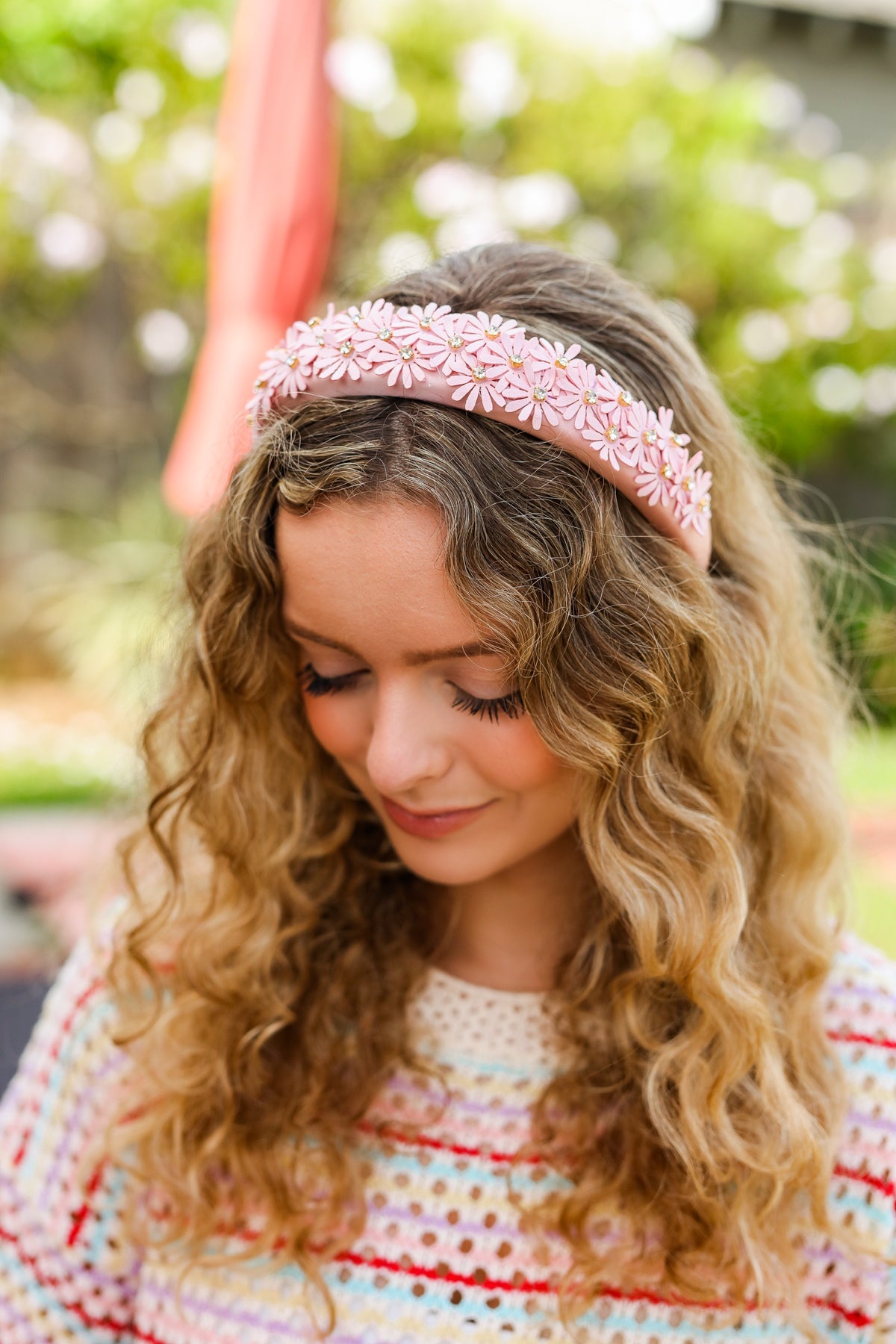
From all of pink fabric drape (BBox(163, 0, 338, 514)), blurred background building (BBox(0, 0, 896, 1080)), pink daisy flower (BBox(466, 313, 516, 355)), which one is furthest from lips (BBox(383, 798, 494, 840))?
blurred background building (BBox(0, 0, 896, 1080))

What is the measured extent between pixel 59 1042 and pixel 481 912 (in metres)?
0.54

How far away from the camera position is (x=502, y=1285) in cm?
133

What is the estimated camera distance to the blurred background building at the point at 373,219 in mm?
6656

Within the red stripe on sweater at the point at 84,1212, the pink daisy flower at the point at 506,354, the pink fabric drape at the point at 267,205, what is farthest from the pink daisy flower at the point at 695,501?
the pink fabric drape at the point at 267,205

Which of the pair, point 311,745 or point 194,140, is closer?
point 311,745

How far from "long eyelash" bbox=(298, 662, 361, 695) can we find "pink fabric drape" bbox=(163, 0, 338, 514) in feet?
7.97

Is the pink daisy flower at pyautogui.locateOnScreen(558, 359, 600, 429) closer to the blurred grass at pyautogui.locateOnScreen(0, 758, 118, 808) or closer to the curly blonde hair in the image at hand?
the curly blonde hair

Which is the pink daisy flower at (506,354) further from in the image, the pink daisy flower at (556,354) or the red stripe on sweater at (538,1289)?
the red stripe on sweater at (538,1289)

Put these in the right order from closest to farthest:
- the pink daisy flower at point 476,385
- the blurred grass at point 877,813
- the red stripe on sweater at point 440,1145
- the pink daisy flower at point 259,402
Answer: the pink daisy flower at point 476,385, the pink daisy flower at point 259,402, the red stripe on sweater at point 440,1145, the blurred grass at point 877,813

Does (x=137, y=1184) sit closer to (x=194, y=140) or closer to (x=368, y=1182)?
(x=368, y=1182)

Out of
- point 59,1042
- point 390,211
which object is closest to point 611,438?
point 59,1042

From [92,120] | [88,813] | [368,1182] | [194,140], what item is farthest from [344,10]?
[368,1182]

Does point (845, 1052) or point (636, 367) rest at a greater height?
point (636, 367)

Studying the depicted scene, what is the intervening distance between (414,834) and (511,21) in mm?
6805
